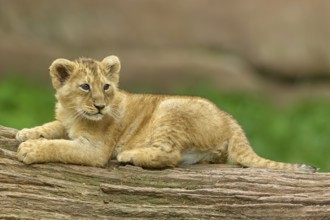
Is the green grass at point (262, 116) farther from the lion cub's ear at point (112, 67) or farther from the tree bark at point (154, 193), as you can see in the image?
the tree bark at point (154, 193)

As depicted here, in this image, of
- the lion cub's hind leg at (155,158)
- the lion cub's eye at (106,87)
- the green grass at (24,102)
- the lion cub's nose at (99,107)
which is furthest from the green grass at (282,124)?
the lion cub's nose at (99,107)

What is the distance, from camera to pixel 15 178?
7531mm

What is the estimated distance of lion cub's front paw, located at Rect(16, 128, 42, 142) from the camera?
7.99 meters

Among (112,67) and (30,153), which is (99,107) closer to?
(112,67)

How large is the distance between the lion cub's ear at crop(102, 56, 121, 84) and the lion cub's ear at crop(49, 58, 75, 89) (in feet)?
1.04

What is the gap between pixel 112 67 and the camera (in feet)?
27.0

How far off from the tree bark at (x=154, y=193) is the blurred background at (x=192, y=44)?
8064 mm

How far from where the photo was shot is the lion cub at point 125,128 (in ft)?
26.0

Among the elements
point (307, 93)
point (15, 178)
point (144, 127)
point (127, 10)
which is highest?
point (127, 10)

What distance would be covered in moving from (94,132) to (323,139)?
7.21 metres

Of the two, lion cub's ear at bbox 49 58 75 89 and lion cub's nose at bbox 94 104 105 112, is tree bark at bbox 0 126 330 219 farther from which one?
lion cub's ear at bbox 49 58 75 89

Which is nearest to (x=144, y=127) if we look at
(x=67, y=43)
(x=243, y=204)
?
(x=243, y=204)

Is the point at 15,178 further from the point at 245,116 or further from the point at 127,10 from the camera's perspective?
the point at 127,10

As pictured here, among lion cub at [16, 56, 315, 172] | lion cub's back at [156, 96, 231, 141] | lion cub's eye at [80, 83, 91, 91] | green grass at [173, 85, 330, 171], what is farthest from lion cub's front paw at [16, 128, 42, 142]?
green grass at [173, 85, 330, 171]
